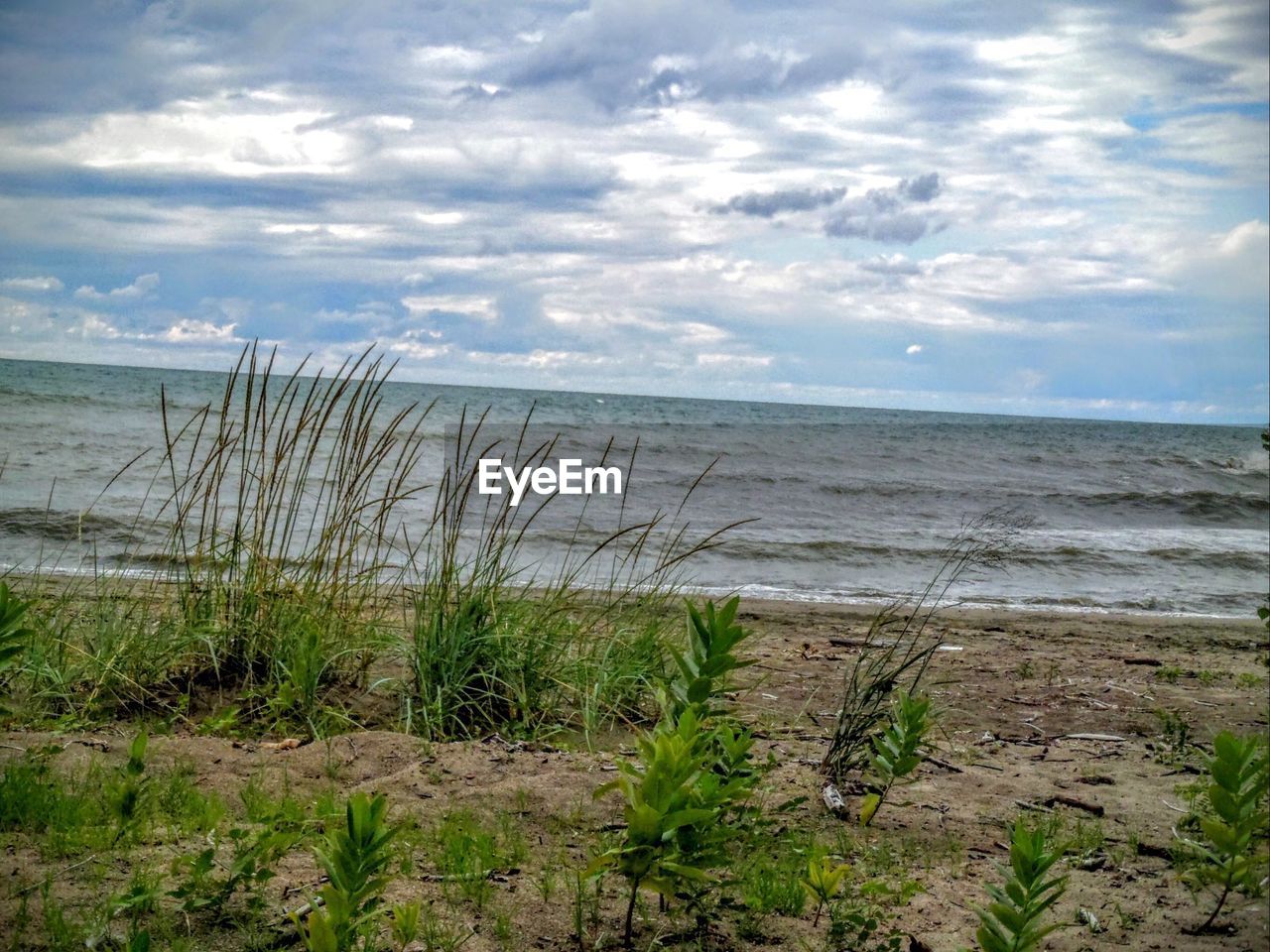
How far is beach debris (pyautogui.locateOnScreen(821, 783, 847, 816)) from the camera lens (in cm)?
337

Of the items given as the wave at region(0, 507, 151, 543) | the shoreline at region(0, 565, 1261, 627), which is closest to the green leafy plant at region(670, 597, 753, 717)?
the shoreline at region(0, 565, 1261, 627)

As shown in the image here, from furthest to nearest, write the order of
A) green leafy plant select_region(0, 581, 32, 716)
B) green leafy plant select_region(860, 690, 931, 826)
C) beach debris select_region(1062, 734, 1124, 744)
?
1. beach debris select_region(1062, 734, 1124, 744)
2. green leafy plant select_region(860, 690, 931, 826)
3. green leafy plant select_region(0, 581, 32, 716)

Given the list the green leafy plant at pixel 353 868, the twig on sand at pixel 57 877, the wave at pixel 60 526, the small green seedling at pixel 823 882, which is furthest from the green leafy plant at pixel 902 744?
the wave at pixel 60 526

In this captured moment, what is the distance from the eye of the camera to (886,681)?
360cm

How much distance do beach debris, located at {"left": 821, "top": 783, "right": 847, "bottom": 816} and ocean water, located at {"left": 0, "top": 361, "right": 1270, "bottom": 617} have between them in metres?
1.11

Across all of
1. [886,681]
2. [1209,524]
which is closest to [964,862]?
[886,681]

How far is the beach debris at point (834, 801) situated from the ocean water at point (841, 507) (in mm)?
1112

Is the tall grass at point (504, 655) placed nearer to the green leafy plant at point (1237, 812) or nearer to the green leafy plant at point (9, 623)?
the green leafy plant at point (9, 623)

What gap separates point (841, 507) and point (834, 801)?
13912 mm

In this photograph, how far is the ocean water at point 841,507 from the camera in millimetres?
10297

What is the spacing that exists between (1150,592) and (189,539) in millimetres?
10033

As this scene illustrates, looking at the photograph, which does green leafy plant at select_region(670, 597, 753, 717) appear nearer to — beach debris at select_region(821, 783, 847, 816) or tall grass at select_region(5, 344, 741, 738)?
beach debris at select_region(821, 783, 847, 816)

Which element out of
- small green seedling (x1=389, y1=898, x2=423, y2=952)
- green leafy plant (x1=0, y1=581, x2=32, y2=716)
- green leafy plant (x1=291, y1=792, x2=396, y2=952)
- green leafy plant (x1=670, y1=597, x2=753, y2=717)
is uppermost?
green leafy plant (x1=670, y1=597, x2=753, y2=717)

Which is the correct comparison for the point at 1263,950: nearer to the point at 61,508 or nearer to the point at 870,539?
the point at 870,539
